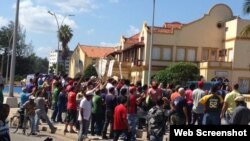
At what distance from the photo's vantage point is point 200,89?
1769 centimetres

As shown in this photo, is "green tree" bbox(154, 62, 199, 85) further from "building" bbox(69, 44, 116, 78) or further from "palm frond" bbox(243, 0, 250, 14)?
"building" bbox(69, 44, 116, 78)

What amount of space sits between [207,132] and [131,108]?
31.8ft

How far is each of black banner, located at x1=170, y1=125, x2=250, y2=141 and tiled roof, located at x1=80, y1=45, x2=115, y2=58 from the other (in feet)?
277

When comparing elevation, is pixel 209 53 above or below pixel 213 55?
above

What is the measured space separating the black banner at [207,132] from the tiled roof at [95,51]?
84384mm

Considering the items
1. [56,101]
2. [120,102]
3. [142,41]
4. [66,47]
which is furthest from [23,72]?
[120,102]

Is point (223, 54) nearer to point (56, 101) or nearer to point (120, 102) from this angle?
point (56, 101)

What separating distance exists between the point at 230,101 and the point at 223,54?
47794 millimetres

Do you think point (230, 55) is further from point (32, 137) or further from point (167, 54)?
point (32, 137)

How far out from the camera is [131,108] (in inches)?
669

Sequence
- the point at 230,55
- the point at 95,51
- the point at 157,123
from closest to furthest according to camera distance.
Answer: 1. the point at 157,123
2. the point at 230,55
3. the point at 95,51

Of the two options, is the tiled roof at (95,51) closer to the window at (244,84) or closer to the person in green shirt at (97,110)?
the window at (244,84)

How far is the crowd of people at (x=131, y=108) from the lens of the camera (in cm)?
1449

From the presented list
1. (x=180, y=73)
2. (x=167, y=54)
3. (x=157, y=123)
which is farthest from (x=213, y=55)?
(x=157, y=123)
